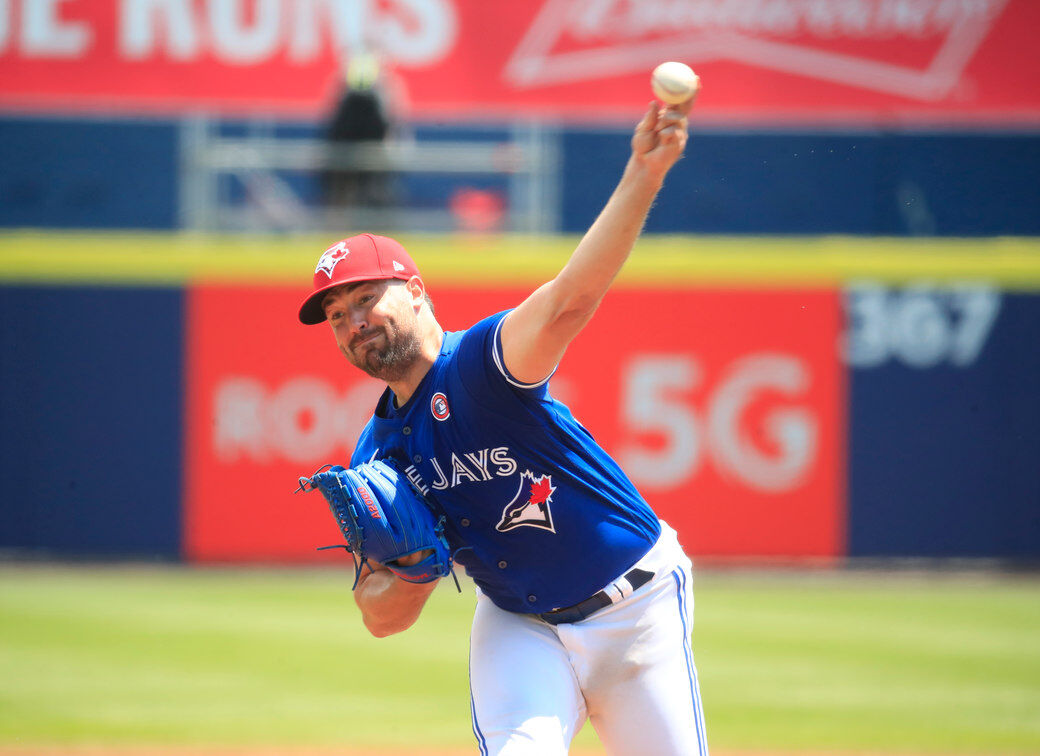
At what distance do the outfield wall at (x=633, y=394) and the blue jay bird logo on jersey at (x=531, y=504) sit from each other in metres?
7.31

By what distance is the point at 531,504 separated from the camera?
11.6 ft

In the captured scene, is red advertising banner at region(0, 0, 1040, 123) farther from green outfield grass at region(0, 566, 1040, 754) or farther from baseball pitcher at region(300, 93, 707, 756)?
baseball pitcher at region(300, 93, 707, 756)

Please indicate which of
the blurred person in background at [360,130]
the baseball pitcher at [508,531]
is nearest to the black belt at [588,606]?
the baseball pitcher at [508,531]

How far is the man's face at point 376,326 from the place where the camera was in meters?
3.51

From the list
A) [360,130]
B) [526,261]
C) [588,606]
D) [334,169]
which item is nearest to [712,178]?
[526,261]

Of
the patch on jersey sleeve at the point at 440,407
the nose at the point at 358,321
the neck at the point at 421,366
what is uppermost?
the nose at the point at 358,321

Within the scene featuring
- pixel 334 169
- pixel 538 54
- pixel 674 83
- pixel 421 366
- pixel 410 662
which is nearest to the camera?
pixel 674 83

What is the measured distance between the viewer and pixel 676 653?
11.8 feet

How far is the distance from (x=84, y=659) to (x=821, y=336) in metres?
6.09

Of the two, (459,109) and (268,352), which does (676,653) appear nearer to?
(268,352)

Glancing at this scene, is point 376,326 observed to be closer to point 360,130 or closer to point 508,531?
point 508,531

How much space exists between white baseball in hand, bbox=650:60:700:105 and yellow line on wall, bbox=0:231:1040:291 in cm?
798

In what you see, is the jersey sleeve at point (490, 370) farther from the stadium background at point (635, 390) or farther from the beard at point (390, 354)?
the stadium background at point (635, 390)

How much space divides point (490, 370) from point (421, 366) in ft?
0.99
